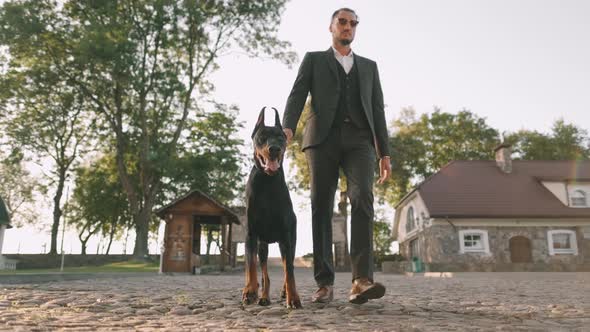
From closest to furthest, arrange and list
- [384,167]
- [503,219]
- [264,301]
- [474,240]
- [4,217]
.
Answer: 1. [264,301]
2. [384,167]
3. [474,240]
4. [503,219]
5. [4,217]

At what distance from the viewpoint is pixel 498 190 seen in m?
31.5

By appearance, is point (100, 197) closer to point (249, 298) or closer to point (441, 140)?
point (441, 140)

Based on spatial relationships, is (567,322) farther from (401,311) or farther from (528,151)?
(528,151)

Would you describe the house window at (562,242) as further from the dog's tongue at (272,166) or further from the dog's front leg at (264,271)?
the dog's tongue at (272,166)

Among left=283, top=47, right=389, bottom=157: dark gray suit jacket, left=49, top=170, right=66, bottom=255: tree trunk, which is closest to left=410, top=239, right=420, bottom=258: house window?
left=49, top=170, right=66, bottom=255: tree trunk

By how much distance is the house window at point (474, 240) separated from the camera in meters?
29.0

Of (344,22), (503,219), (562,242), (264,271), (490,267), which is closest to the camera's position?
(264,271)

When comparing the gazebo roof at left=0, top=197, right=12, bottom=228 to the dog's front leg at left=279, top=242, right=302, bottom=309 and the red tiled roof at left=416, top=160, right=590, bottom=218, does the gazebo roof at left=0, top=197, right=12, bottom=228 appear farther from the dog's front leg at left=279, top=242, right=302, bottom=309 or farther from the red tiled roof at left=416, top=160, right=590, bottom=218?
the dog's front leg at left=279, top=242, right=302, bottom=309

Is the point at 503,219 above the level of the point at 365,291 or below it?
above

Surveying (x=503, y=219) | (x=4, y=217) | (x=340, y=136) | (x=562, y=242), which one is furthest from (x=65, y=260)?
(x=340, y=136)

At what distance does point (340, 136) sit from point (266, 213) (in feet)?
3.88

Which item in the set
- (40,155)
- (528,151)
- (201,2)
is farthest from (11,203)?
(528,151)

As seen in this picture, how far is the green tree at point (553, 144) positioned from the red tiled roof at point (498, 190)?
8506mm

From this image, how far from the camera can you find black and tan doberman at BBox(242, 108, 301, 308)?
4.40 metres
